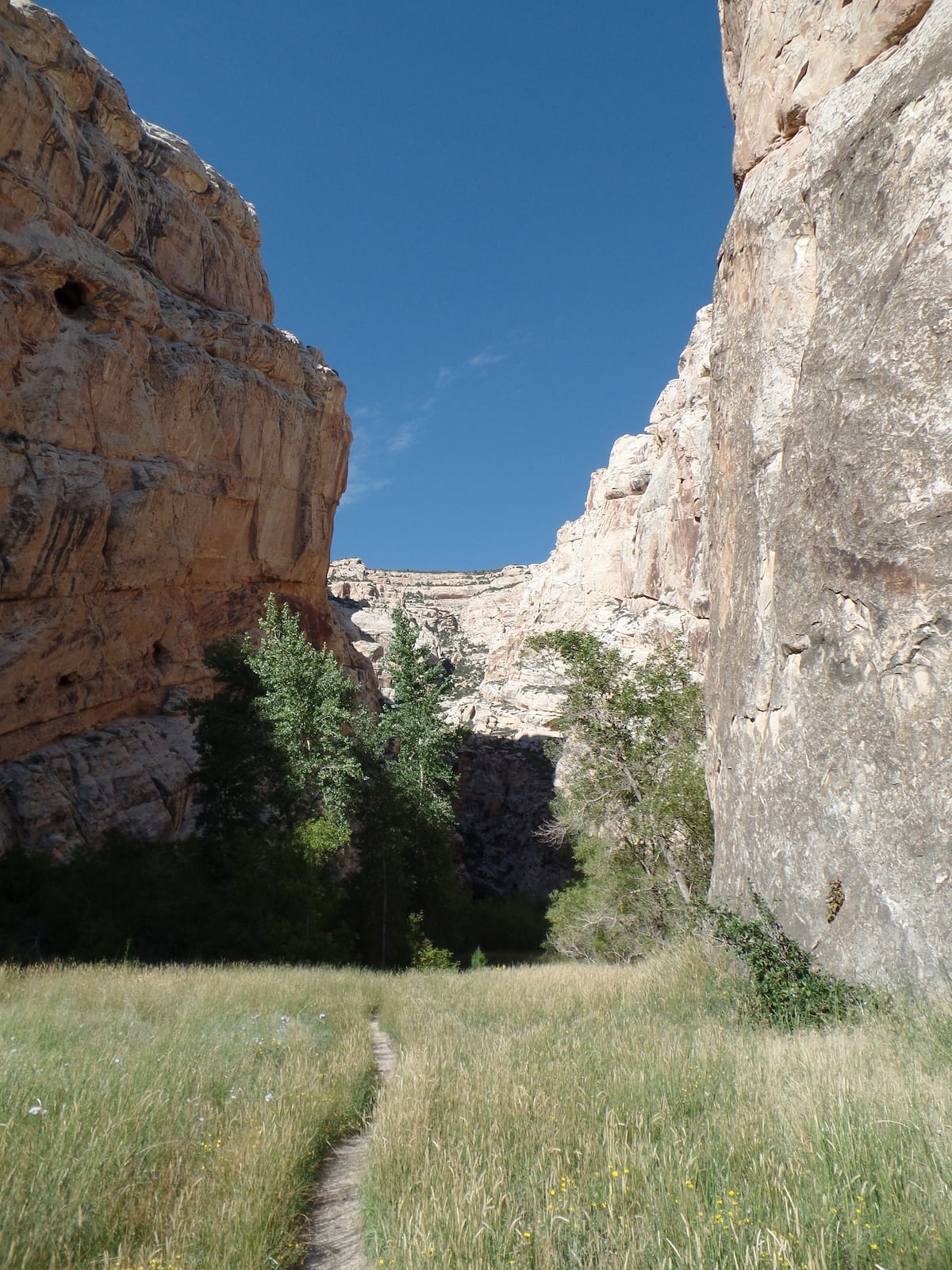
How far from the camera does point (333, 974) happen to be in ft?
45.1

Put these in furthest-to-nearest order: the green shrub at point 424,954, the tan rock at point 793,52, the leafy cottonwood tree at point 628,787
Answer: the green shrub at point 424,954 < the leafy cottonwood tree at point 628,787 < the tan rock at point 793,52

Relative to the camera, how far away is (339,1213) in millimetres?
4121

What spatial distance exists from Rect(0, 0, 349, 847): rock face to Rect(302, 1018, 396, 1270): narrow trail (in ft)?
88.0

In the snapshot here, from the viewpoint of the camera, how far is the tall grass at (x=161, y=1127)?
125 inches

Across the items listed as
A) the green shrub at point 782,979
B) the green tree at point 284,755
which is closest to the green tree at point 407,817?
the green tree at point 284,755

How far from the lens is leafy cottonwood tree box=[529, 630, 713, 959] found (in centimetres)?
1775

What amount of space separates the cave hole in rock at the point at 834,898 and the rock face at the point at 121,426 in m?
28.1

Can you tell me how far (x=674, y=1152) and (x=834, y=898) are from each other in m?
4.19

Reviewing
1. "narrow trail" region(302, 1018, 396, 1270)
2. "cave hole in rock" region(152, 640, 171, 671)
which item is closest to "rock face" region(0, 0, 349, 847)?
"cave hole in rock" region(152, 640, 171, 671)

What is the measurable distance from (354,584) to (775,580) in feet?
343

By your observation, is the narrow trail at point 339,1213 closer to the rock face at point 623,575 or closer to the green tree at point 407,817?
the green tree at point 407,817

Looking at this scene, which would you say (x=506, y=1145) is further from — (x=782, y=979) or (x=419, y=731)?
(x=419, y=731)

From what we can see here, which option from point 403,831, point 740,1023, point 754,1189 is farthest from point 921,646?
point 403,831

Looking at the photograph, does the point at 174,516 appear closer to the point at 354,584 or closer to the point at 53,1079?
the point at 53,1079
